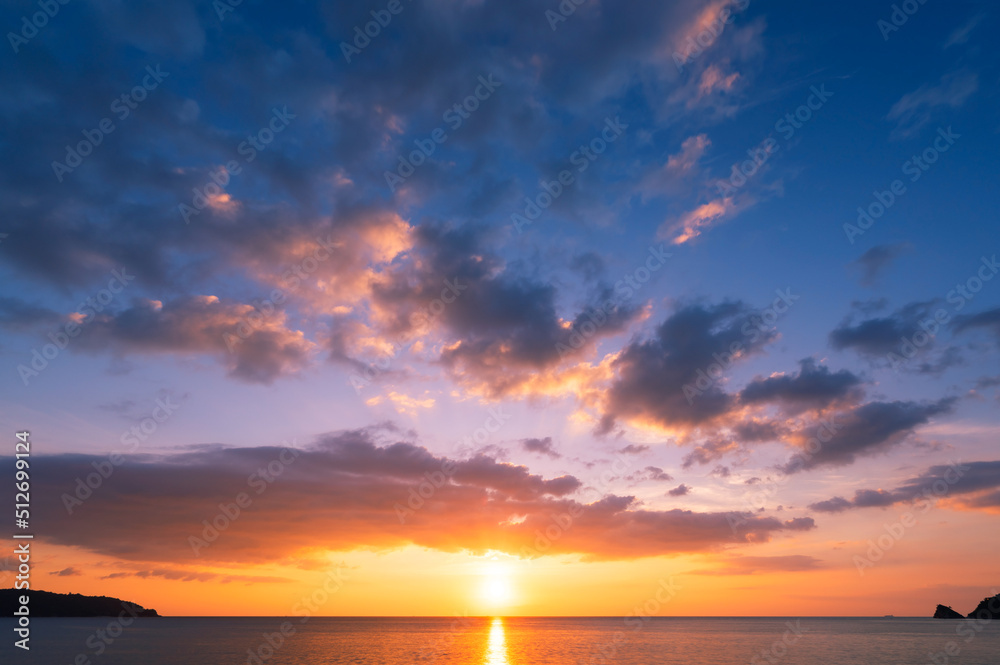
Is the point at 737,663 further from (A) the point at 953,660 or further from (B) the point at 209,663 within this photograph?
(B) the point at 209,663

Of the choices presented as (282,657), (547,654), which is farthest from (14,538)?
(547,654)

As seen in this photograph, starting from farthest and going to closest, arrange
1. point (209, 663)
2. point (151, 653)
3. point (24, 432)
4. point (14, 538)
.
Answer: point (151, 653), point (209, 663), point (24, 432), point (14, 538)

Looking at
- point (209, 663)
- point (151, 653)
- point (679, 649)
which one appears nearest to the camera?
point (209, 663)

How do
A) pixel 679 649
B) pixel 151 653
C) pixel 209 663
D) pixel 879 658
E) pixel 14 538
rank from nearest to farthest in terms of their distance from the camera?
1. pixel 14 538
2. pixel 209 663
3. pixel 879 658
4. pixel 151 653
5. pixel 679 649

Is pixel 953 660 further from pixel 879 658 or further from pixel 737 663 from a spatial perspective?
pixel 737 663

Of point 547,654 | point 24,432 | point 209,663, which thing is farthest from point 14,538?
point 547,654

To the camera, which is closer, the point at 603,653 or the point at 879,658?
the point at 879,658

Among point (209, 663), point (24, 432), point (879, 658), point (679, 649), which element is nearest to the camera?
point (24, 432)

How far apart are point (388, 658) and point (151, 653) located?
48.7 m

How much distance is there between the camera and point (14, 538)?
1400 inches

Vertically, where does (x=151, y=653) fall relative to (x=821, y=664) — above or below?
above

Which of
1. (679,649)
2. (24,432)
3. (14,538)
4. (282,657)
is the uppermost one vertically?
(24,432)

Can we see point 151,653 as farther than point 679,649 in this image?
No

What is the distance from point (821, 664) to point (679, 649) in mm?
Answer: 40093
